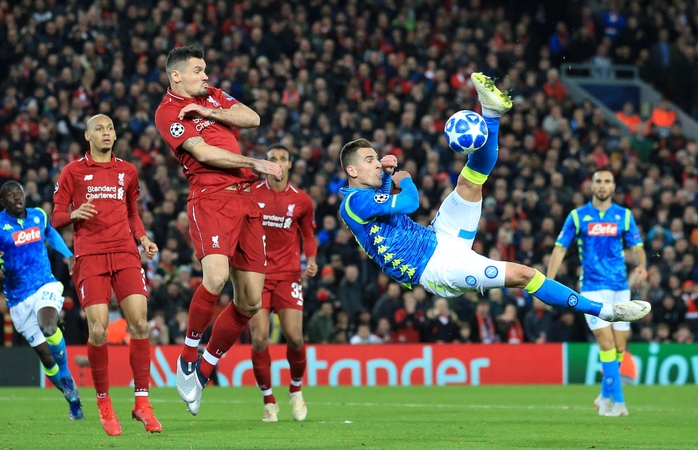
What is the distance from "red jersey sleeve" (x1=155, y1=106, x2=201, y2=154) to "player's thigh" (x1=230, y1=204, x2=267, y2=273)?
82 centimetres

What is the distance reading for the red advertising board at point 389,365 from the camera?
18.0 meters

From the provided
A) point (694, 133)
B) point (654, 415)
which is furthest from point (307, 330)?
point (694, 133)

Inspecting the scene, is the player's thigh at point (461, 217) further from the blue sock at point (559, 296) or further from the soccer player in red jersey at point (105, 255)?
the soccer player in red jersey at point (105, 255)

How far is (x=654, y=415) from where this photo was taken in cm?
1236

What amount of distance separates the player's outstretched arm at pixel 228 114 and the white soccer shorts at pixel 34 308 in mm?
3871

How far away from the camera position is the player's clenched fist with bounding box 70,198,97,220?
31.5 ft

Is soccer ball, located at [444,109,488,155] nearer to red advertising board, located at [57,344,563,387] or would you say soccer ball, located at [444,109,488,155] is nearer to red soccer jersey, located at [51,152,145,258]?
red soccer jersey, located at [51,152,145,258]

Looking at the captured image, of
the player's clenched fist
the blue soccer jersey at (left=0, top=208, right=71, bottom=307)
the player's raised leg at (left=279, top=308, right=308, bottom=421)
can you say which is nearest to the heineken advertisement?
the player's raised leg at (left=279, top=308, right=308, bottom=421)

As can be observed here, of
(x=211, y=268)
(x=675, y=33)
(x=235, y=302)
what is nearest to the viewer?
(x=211, y=268)

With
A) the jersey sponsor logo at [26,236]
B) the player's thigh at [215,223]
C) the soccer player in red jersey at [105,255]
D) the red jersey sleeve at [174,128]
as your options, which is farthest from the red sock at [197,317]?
the jersey sponsor logo at [26,236]

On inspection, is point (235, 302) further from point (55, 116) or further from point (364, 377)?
point (55, 116)

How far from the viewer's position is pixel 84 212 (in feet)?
31.5

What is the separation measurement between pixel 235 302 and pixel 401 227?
1722 mm

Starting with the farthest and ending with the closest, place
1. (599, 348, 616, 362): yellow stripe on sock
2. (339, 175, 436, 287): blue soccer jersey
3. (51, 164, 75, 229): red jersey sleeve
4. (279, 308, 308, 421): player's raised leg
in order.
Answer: (599, 348, 616, 362): yellow stripe on sock, (279, 308, 308, 421): player's raised leg, (51, 164, 75, 229): red jersey sleeve, (339, 175, 436, 287): blue soccer jersey
